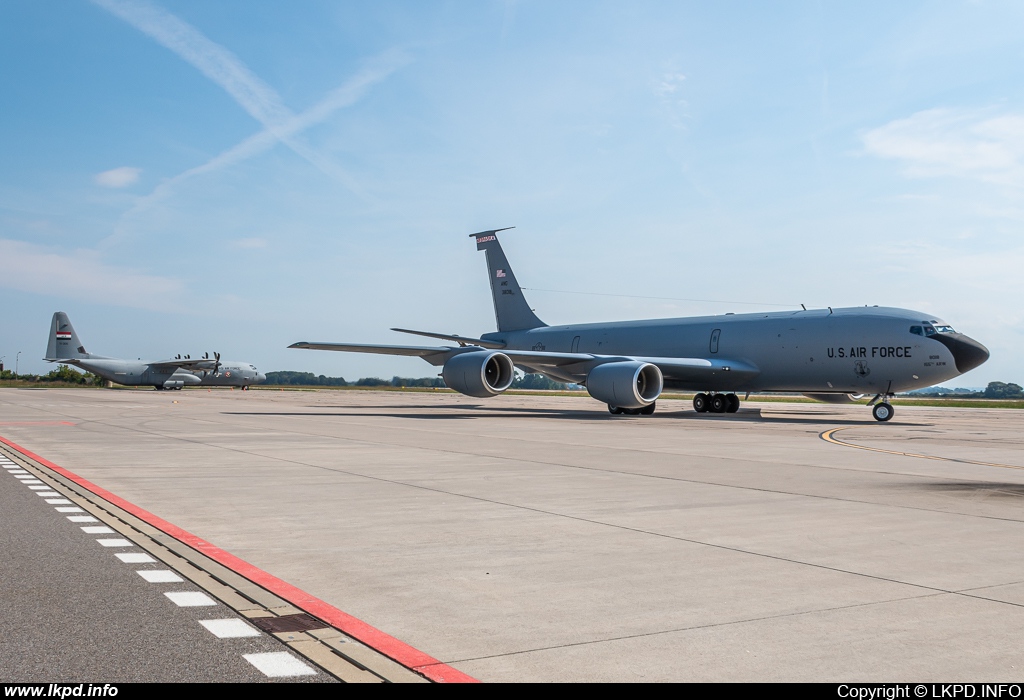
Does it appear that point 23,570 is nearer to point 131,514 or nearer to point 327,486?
point 131,514

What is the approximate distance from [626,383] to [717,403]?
25.2 feet

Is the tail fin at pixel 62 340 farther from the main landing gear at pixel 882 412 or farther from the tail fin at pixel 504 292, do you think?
the main landing gear at pixel 882 412

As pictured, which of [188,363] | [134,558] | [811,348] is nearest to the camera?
[134,558]

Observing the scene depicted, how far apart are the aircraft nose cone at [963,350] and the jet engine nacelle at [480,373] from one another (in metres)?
14.6

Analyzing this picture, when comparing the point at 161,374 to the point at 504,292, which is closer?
the point at 504,292

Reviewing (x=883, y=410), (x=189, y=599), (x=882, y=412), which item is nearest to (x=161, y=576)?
(x=189, y=599)

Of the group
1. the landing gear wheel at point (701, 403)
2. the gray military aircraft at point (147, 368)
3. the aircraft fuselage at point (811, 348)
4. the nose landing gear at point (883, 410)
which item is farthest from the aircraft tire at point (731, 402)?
the gray military aircraft at point (147, 368)

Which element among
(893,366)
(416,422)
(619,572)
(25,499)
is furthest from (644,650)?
(893,366)

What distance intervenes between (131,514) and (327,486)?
9.01ft

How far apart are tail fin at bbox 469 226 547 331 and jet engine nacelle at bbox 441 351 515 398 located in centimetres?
1093

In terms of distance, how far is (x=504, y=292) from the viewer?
43219mm

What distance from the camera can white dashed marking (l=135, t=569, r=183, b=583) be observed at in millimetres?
5648

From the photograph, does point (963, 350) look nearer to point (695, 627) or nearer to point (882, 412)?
point (882, 412)

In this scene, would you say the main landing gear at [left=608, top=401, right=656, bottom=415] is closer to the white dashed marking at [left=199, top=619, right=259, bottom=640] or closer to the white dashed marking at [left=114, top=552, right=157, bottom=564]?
the white dashed marking at [left=114, top=552, right=157, bottom=564]
